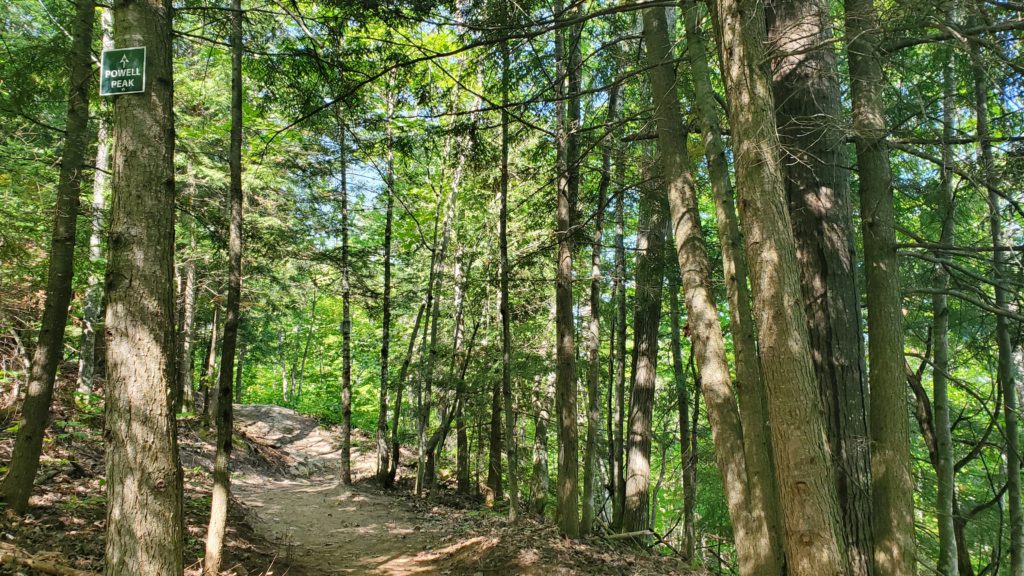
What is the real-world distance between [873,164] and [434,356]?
9.61 m

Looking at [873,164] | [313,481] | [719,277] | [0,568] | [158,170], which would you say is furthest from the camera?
[313,481]

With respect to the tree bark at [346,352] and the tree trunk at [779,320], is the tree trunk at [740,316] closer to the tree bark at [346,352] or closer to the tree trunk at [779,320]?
the tree trunk at [779,320]

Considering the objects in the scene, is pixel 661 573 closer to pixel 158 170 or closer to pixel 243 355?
pixel 158 170

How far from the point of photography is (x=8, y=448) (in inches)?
251

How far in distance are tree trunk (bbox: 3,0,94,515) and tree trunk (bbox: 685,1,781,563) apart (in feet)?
18.7

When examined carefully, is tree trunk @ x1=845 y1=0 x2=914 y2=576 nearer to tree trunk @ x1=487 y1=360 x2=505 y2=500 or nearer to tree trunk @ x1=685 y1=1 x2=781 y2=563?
tree trunk @ x1=685 y1=1 x2=781 y2=563

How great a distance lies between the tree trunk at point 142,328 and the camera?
2.89 metres

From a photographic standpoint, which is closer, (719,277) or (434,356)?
(719,277)

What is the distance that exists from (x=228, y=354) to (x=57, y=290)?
1739 mm

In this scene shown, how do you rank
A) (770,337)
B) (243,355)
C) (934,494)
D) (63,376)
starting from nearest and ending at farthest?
(770,337), (934,494), (63,376), (243,355)

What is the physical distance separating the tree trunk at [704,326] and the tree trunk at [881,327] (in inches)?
44.9

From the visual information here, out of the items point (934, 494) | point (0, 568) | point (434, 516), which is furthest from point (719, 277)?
point (0, 568)

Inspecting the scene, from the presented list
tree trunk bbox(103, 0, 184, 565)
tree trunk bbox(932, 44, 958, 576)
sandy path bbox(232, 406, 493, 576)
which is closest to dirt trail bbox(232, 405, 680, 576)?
sandy path bbox(232, 406, 493, 576)

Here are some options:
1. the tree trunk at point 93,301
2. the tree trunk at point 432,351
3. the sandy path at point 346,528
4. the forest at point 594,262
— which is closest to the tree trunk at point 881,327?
the forest at point 594,262
